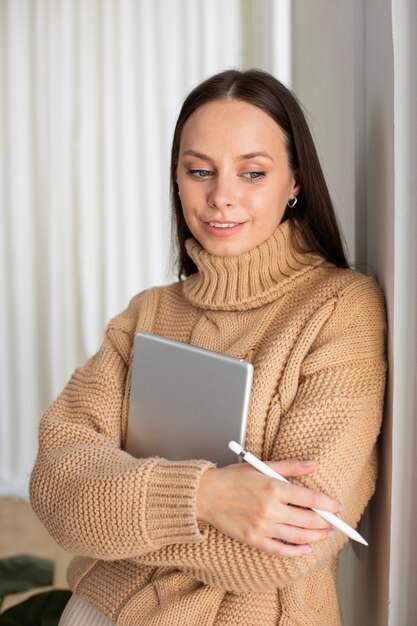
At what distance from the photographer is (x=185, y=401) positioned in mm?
1254

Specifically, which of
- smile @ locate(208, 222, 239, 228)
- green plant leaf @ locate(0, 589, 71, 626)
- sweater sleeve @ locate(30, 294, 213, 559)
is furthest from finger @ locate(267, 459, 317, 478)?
green plant leaf @ locate(0, 589, 71, 626)

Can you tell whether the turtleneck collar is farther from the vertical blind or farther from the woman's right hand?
the vertical blind

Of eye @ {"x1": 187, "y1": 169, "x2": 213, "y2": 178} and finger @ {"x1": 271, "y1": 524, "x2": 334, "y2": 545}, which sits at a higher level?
eye @ {"x1": 187, "y1": 169, "x2": 213, "y2": 178}

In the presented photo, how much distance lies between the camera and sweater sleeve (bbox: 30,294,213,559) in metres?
1.12

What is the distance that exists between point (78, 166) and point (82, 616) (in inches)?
90.4

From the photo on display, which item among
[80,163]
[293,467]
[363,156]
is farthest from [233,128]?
[80,163]

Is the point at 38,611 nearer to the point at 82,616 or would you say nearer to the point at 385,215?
the point at 82,616

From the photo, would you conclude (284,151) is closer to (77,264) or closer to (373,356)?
(373,356)

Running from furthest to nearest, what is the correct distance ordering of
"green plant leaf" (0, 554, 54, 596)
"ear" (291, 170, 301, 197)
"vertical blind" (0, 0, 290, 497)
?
"vertical blind" (0, 0, 290, 497) < "green plant leaf" (0, 554, 54, 596) < "ear" (291, 170, 301, 197)

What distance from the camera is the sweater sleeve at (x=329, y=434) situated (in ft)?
3.62

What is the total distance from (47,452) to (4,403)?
2.29 m

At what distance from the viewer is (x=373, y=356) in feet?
4.06

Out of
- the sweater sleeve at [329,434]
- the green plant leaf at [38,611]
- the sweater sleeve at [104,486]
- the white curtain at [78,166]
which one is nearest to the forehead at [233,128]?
the sweater sleeve at [329,434]

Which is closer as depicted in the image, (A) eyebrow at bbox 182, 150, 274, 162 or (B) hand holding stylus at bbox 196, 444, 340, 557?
(B) hand holding stylus at bbox 196, 444, 340, 557
